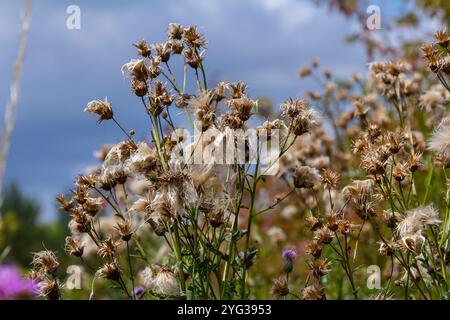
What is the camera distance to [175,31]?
241 centimetres

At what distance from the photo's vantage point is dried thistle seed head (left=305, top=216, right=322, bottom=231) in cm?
231

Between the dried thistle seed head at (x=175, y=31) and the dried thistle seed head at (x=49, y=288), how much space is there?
85 cm

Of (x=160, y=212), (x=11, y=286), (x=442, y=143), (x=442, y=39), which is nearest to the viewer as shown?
(x=11, y=286)

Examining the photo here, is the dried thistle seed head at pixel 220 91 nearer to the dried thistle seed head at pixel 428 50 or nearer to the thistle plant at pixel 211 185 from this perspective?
the thistle plant at pixel 211 185

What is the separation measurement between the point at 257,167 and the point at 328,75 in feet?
8.82

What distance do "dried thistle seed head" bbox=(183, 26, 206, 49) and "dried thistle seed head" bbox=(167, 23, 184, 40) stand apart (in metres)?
0.02

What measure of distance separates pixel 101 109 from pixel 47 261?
49 cm

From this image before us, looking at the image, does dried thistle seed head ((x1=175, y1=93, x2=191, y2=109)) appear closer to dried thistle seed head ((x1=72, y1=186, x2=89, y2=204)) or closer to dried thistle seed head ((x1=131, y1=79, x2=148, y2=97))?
dried thistle seed head ((x1=131, y1=79, x2=148, y2=97))

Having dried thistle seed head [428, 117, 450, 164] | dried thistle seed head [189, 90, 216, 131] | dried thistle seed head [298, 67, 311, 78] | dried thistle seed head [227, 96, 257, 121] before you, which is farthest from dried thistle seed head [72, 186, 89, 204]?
dried thistle seed head [298, 67, 311, 78]

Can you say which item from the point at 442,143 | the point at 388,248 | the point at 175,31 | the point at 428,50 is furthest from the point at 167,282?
the point at 428,50

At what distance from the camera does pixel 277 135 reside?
7.57 ft

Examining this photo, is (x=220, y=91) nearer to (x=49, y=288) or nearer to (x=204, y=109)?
(x=204, y=109)

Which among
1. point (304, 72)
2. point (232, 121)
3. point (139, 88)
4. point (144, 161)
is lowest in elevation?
point (144, 161)
